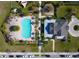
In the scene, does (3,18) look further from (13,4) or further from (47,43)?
(47,43)

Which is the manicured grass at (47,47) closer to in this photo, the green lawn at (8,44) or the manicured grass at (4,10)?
the green lawn at (8,44)

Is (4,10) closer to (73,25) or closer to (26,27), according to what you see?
(26,27)

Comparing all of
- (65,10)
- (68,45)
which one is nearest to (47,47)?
(68,45)

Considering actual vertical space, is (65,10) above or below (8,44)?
above

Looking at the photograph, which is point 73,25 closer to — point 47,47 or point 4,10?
point 47,47

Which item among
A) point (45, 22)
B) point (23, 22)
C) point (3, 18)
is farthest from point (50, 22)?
point (3, 18)

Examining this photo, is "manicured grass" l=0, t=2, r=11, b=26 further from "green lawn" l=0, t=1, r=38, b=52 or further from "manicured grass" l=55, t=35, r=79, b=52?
"manicured grass" l=55, t=35, r=79, b=52

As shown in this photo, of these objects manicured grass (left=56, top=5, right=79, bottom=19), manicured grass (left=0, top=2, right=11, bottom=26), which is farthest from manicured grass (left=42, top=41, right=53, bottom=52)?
manicured grass (left=0, top=2, right=11, bottom=26)

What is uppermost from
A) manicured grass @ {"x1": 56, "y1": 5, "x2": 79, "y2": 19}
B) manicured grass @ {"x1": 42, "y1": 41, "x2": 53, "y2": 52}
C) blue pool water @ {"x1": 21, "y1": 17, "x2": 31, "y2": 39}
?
manicured grass @ {"x1": 56, "y1": 5, "x2": 79, "y2": 19}
